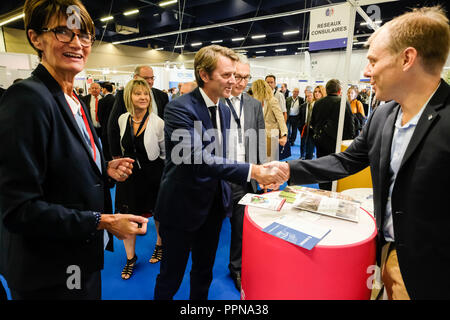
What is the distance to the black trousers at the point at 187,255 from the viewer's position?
5.46 feet

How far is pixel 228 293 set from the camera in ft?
7.82

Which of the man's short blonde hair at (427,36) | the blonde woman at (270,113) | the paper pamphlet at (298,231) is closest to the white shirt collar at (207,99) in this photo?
the paper pamphlet at (298,231)

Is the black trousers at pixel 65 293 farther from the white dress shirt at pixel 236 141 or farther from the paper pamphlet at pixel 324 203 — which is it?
the white dress shirt at pixel 236 141

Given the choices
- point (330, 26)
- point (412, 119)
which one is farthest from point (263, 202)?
point (330, 26)

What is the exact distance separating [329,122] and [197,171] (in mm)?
3355

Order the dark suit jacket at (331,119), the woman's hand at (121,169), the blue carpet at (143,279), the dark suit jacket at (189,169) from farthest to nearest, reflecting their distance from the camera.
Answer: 1. the dark suit jacket at (331,119)
2. the blue carpet at (143,279)
3. the dark suit jacket at (189,169)
4. the woman's hand at (121,169)

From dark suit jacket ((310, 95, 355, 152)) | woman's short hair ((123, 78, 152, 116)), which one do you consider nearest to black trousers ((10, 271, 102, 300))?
woman's short hair ((123, 78, 152, 116))

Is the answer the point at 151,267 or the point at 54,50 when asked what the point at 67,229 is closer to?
the point at 54,50

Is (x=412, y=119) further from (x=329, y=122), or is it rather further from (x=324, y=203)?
(x=329, y=122)

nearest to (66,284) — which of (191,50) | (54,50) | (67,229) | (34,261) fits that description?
(34,261)

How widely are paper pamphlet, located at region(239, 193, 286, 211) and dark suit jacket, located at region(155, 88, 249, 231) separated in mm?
162

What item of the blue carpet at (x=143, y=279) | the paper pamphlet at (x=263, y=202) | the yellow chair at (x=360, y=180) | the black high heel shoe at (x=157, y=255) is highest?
the paper pamphlet at (x=263, y=202)

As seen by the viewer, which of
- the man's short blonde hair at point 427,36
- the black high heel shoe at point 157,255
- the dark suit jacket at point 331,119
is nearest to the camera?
the man's short blonde hair at point 427,36

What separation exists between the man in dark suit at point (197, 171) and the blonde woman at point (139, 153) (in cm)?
101
